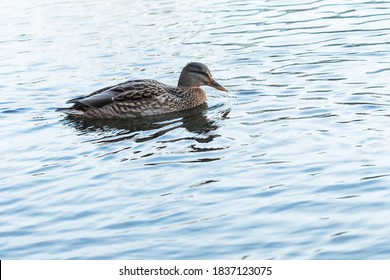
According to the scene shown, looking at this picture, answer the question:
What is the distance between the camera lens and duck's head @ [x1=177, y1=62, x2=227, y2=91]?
1455 cm

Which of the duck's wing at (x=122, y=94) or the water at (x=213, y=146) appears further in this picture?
the duck's wing at (x=122, y=94)

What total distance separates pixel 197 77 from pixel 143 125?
1670mm

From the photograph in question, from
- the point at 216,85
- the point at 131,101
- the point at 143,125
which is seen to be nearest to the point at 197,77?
the point at 216,85

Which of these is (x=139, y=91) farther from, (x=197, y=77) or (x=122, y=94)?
(x=197, y=77)

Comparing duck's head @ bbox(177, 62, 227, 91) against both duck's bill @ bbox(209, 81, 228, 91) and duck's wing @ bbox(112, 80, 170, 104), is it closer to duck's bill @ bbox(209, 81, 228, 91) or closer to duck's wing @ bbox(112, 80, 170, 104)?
duck's bill @ bbox(209, 81, 228, 91)

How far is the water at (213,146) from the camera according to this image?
→ 864cm

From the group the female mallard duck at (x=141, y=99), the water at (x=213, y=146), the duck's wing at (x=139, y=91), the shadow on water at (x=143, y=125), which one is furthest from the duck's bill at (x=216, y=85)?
the duck's wing at (x=139, y=91)

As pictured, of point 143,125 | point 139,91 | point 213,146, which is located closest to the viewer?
point 213,146

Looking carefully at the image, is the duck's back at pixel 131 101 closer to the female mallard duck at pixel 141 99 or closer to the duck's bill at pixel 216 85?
the female mallard duck at pixel 141 99

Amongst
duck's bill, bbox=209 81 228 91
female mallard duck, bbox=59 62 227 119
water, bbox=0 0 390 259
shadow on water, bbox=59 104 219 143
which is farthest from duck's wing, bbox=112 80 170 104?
duck's bill, bbox=209 81 228 91

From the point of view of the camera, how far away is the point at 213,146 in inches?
457

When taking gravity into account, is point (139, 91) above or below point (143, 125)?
above

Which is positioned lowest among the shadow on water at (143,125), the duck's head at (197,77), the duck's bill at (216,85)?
the shadow on water at (143,125)
